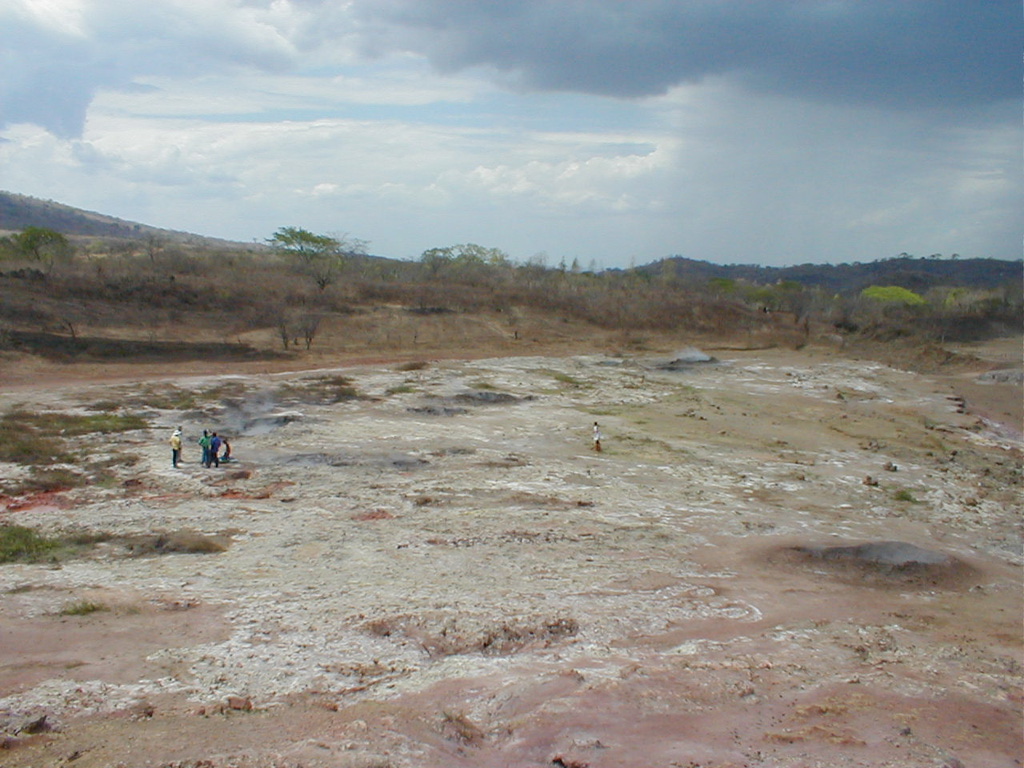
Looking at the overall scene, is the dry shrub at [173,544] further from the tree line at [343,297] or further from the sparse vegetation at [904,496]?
the tree line at [343,297]

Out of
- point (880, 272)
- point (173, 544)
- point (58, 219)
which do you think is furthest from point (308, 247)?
point (880, 272)

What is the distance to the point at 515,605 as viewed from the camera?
1012 cm

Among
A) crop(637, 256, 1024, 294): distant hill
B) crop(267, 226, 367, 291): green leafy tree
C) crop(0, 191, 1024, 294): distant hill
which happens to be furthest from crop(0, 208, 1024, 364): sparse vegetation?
crop(637, 256, 1024, 294): distant hill

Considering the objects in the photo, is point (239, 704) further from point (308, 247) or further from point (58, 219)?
point (58, 219)

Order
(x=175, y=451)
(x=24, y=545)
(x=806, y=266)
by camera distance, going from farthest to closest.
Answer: (x=806, y=266), (x=175, y=451), (x=24, y=545)

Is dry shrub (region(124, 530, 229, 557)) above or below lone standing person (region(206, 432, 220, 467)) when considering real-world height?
below

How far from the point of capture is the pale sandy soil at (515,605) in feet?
22.7

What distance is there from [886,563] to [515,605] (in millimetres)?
6608

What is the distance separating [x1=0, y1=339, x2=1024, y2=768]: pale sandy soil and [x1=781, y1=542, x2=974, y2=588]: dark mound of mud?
71 millimetres

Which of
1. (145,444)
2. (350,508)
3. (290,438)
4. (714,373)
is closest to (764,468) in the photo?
(350,508)

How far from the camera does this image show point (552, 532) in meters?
13.4

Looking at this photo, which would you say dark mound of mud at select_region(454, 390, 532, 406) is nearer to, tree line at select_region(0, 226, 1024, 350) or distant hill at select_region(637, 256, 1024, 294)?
tree line at select_region(0, 226, 1024, 350)

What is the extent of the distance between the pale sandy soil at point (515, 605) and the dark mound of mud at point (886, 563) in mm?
71

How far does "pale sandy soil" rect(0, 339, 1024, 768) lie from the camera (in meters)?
6.92
